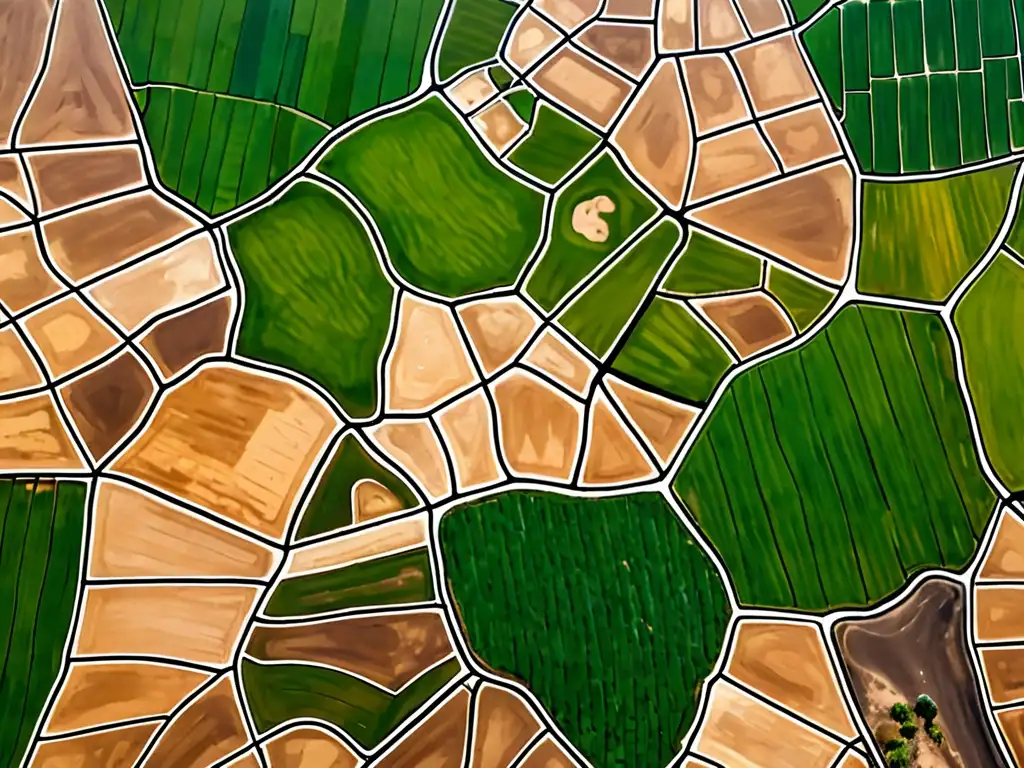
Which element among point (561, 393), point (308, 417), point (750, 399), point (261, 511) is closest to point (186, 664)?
point (261, 511)

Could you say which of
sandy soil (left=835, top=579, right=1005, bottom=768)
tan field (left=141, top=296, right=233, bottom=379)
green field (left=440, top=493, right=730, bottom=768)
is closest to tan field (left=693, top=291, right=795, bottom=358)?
green field (left=440, top=493, right=730, bottom=768)

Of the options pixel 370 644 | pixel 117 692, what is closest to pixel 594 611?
pixel 370 644

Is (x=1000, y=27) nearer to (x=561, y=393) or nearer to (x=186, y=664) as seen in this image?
(x=561, y=393)

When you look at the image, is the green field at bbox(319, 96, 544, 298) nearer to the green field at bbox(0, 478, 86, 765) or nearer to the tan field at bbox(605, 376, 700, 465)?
the tan field at bbox(605, 376, 700, 465)

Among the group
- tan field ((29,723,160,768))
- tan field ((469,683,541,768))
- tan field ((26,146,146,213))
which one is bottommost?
tan field ((29,723,160,768))

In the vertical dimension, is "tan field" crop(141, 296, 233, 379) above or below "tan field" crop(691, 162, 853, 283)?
below

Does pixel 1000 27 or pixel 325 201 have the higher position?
pixel 1000 27

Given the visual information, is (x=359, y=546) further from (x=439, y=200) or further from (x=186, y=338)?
(x=439, y=200)
